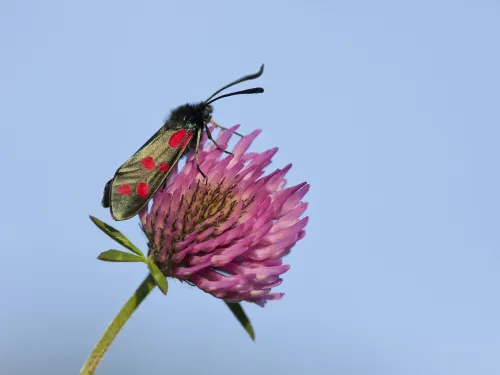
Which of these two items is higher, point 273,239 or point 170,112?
point 170,112

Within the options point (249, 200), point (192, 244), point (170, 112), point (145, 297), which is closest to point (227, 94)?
point (170, 112)

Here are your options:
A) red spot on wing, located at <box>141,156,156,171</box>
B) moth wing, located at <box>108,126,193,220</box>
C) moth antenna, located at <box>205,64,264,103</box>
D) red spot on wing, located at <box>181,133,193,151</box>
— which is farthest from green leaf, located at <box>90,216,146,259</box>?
moth antenna, located at <box>205,64,264,103</box>

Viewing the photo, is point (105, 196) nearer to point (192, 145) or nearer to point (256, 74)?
point (192, 145)

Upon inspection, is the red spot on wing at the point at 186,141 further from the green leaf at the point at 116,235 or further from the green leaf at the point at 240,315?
the green leaf at the point at 240,315

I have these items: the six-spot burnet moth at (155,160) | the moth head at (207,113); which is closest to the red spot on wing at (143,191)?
the six-spot burnet moth at (155,160)

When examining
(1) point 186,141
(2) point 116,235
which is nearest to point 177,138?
(1) point 186,141
